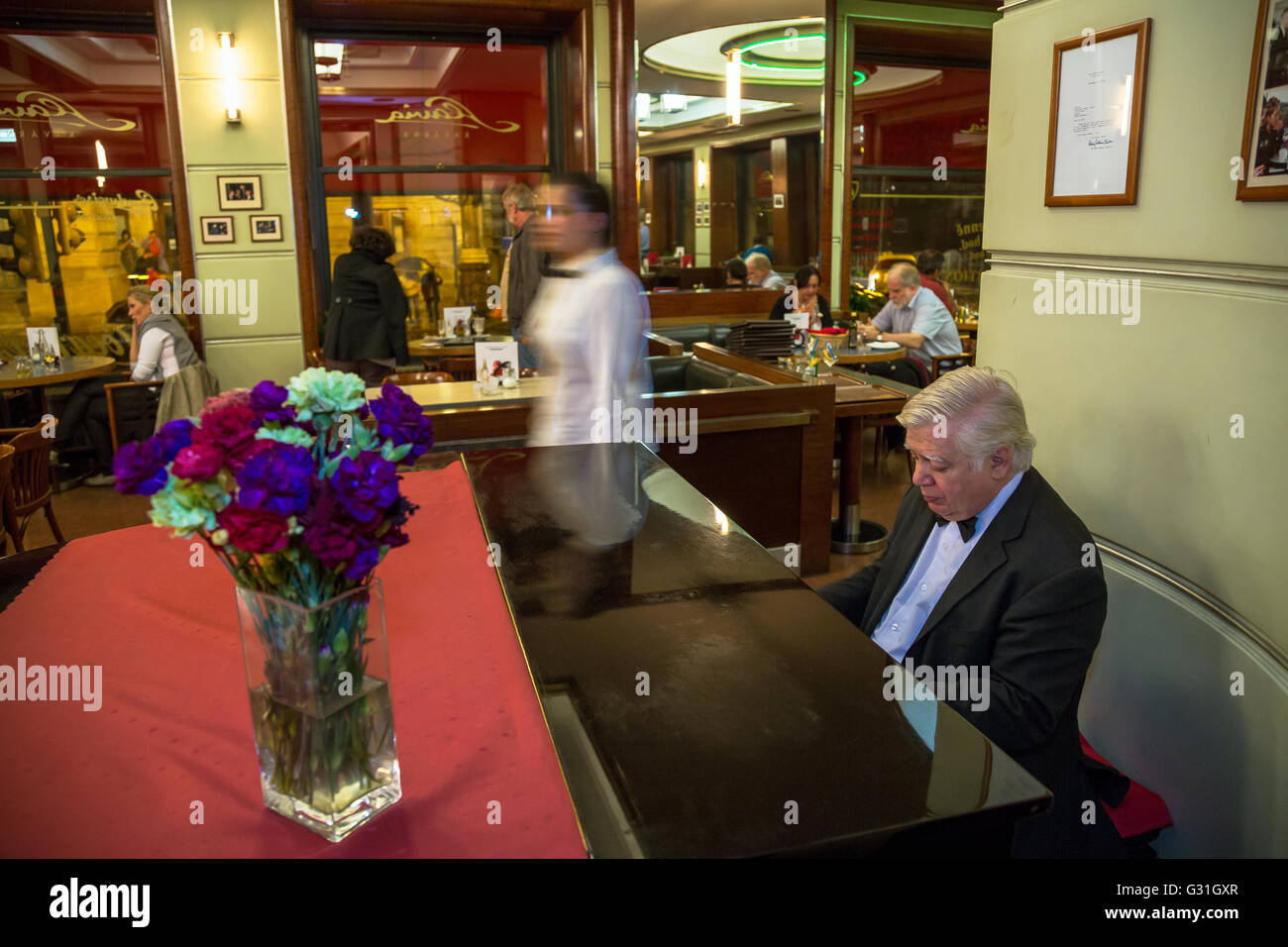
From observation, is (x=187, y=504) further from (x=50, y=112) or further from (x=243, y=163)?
(x=50, y=112)

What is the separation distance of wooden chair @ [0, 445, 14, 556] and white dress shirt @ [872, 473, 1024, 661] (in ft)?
11.1

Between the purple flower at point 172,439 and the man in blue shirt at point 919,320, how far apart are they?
19.2 ft

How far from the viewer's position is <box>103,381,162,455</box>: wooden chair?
616 centimetres

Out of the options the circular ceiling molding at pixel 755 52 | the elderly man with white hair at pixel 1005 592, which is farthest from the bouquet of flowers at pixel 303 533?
the circular ceiling molding at pixel 755 52

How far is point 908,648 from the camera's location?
6.57 ft

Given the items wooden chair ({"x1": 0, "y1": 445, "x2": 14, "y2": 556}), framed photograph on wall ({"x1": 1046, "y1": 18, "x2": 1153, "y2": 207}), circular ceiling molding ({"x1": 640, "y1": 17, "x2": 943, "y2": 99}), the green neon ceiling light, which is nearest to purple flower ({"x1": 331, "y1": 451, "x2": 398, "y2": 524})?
framed photograph on wall ({"x1": 1046, "y1": 18, "x2": 1153, "y2": 207})

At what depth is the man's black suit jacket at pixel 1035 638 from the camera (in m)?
1.71

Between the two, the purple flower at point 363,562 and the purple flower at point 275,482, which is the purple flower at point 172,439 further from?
the purple flower at point 363,562

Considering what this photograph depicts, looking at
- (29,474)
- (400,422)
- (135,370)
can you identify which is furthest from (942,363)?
(400,422)

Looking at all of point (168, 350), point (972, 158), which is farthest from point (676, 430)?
point (972, 158)

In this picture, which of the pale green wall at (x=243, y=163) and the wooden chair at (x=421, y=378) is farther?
the pale green wall at (x=243, y=163)

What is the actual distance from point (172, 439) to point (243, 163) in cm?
638

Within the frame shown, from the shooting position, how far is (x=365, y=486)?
3.39 feet

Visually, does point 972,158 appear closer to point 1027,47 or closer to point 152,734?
point 1027,47
